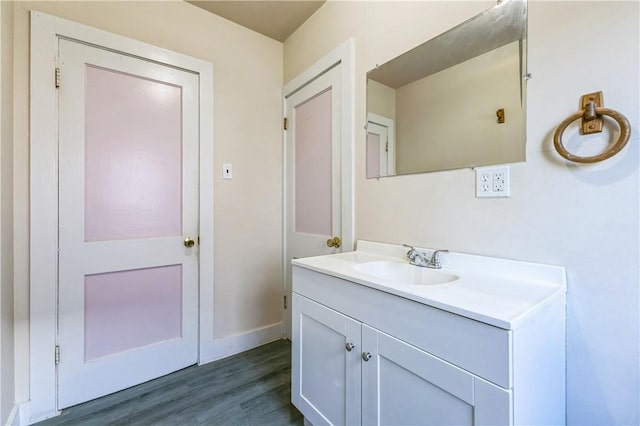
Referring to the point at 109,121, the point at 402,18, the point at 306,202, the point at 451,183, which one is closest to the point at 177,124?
the point at 109,121

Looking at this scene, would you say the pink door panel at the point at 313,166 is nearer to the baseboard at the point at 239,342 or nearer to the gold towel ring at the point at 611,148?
the baseboard at the point at 239,342

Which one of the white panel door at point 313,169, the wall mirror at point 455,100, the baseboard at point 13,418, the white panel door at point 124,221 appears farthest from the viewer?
the white panel door at point 313,169

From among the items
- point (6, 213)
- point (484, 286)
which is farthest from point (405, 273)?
point (6, 213)

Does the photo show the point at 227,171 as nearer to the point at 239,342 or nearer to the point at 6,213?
the point at 6,213

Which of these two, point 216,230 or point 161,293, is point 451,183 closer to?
point 216,230

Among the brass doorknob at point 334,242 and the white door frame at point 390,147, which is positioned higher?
the white door frame at point 390,147

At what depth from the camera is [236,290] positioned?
6.98ft

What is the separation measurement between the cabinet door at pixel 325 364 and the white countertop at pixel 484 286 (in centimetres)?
20

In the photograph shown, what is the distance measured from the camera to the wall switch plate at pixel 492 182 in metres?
1.06

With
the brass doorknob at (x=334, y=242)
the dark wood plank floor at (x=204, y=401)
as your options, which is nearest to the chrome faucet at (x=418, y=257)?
the brass doorknob at (x=334, y=242)

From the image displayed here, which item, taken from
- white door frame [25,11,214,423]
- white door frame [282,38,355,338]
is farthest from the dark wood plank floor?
white door frame [282,38,355,338]

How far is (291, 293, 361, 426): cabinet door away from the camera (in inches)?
41.7

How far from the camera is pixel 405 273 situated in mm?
1286

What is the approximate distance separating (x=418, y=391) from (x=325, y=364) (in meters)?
0.45
